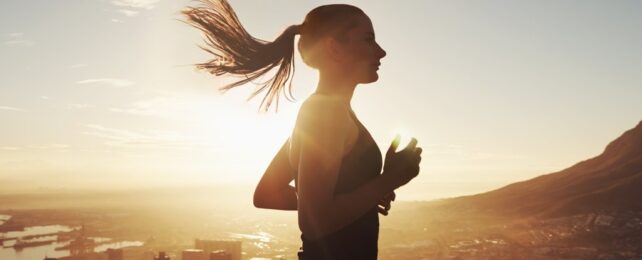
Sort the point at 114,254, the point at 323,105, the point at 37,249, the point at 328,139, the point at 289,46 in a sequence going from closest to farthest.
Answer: the point at 328,139 < the point at 323,105 < the point at 289,46 < the point at 114,254 < the point at 37,249

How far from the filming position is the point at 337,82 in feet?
5.77

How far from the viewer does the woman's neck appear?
5.74ft

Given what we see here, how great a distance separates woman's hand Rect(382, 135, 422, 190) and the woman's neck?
0.23 m

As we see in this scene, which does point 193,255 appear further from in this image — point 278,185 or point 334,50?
point 334,50

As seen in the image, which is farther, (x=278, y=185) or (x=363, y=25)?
(x=278, y=185)

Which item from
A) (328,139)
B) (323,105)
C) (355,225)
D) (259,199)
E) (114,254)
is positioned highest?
(323,105)

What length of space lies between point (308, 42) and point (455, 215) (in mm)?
92518

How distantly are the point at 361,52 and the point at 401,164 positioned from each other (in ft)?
1.38

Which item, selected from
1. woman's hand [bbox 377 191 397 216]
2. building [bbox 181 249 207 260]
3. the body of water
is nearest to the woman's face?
woman's hand [bbox 377 191 397 216]

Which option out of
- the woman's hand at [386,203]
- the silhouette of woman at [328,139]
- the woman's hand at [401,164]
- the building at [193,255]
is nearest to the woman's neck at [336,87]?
the silhouette of woman at [328,139]

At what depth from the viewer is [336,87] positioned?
5.76 ft

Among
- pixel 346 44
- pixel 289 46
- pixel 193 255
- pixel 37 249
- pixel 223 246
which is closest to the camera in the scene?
pixel 346 44

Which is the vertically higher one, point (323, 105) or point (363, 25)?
point (363, 25)

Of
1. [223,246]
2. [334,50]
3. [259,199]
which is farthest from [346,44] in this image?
[223,246]
